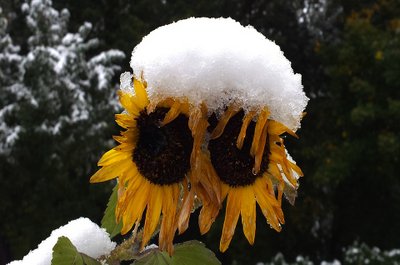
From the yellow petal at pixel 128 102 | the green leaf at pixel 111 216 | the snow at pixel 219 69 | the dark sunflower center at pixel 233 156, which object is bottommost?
the green leaf at pixel 111 216

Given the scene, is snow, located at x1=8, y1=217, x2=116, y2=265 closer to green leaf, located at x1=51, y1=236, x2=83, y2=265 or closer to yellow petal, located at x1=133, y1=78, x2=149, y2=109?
green leaf, located at x1=51, y1=236, x2=83, y2=265

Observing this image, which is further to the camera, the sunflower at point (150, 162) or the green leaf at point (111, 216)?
the green leaf at point (111, 216)

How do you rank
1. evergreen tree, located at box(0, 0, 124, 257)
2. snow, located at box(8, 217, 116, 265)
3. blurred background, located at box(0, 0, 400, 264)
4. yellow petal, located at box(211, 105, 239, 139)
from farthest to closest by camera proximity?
blurred background, located at box(0, 0, 400, 264) < evergreen tree, located at box(0, 0, 124, 257) < snow, located at box(8, 217, 116, 265) < yellow petal, located at box(211, 105, 239, 139)

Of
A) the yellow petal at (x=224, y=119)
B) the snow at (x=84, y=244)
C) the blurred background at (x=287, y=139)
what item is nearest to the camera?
the yellow petal at (x=224, y=119)

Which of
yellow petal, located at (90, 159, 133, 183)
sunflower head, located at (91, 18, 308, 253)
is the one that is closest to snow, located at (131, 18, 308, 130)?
sunflower head, located at (91, 18, 308, 253)

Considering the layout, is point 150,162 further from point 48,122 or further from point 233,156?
point 48,122

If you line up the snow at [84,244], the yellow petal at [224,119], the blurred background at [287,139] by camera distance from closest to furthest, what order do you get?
the yellow petal at [224,119] → the snow at [84,244] → the blurred background at [287,139]

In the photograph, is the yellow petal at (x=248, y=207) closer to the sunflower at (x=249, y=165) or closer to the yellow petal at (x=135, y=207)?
the sunflower at (x=249, y=165)

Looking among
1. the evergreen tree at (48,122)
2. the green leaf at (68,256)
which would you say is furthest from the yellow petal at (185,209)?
the evergreen tree at (48,122)
